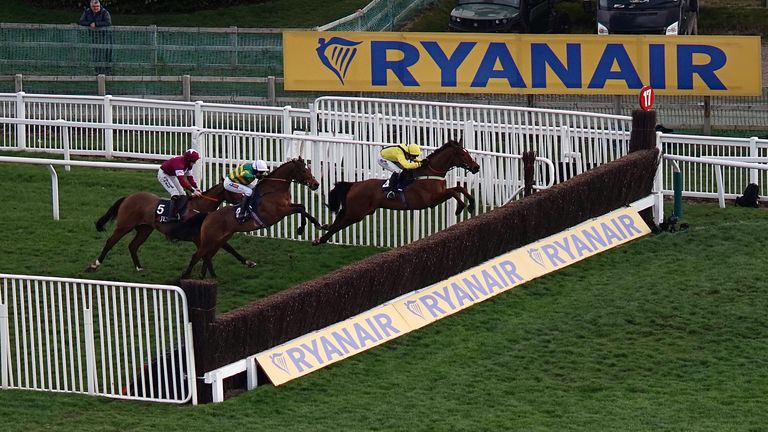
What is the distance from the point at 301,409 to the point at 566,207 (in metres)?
5.27

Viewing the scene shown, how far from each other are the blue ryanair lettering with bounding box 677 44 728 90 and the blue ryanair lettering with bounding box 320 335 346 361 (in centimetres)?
1111

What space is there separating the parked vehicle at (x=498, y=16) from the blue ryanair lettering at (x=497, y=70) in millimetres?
7072

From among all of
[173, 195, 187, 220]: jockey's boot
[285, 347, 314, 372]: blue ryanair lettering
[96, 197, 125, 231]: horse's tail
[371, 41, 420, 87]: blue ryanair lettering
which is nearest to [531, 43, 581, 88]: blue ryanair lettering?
[371, 41, 420, 87]: blue ryanair lettering

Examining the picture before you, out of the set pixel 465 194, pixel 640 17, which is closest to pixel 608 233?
pixel 465 194

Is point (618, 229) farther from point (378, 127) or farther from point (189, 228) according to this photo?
point (189, 228)

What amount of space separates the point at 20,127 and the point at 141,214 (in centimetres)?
552

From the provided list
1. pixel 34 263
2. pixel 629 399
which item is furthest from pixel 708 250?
pixel 34 263

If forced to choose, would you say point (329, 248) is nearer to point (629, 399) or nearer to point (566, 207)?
point (566, 207)

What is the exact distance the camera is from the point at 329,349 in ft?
47.7

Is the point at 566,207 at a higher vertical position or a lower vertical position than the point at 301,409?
higher

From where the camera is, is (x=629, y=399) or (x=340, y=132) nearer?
(x=629, y=399)

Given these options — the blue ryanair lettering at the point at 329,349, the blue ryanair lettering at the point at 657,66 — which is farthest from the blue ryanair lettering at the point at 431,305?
the blue ryanair lettering at the point at 657,66

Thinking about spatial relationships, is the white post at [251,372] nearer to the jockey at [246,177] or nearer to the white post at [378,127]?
the jockey at [246,177]

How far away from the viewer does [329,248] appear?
18.1 metres
